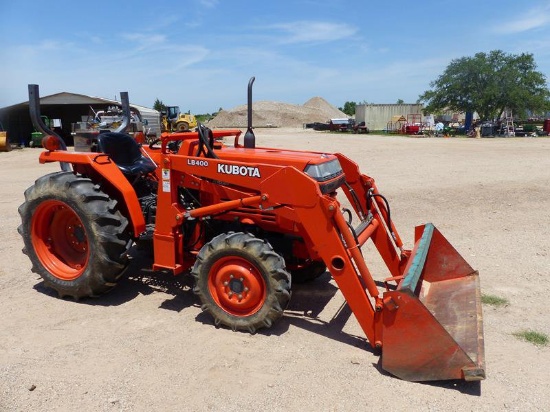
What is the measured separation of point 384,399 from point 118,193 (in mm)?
3040

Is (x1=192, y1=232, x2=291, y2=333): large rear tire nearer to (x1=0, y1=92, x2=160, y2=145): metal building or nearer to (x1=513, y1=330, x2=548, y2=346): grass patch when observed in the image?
(x1=513, y1=330, x2=548, y2=346): grass patch

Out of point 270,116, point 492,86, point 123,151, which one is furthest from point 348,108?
point 123,151

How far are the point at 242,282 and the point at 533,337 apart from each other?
231 cm

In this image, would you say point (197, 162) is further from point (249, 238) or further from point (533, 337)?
point (533, 337)

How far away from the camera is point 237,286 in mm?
3709

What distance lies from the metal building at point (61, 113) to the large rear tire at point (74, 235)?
Result: 2070 centimetres

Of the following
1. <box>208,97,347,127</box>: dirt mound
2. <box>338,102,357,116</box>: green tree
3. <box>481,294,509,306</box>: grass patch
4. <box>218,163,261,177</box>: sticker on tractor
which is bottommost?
<box>481,294,509,306</box>: grass patch

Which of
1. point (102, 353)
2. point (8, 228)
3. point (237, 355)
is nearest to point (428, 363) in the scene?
point (237, 355)

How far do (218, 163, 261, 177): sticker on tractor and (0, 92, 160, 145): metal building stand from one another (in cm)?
2190

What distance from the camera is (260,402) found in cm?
288

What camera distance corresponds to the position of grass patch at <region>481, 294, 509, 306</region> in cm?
427

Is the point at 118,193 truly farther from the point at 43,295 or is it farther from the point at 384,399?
the point at 384,399

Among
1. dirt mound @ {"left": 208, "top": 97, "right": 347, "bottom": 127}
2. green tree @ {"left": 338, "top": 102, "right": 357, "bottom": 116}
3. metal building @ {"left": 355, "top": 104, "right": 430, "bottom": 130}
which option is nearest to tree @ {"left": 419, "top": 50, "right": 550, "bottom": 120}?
metal building @ {"left": 355, "top": 104, "right": 430, "bottom": 130}

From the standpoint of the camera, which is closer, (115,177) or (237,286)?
(237,286)
